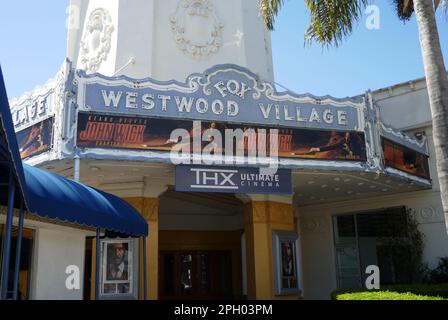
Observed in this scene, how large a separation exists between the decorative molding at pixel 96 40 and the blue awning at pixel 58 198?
946cm

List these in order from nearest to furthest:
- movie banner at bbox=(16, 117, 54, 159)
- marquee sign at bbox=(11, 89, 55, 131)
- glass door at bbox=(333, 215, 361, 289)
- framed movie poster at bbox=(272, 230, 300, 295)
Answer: movie banner at bbox=(16, 117, 54, 159) < marquee sign at bbox=(11, 89, 55, 131) < framed movie poster at bbox=(272, 230, 300, 295) < glass door at bbox=(333, 215, 361, 289)

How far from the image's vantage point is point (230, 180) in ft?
44.2

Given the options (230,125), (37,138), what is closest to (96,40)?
(37,138)

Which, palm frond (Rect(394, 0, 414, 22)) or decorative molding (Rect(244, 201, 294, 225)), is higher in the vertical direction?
palm frond (Rect(394, 0, 414, 22))

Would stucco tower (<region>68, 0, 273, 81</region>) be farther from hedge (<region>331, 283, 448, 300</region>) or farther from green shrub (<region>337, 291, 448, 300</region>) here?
green shrub (<region>337, 291, 448, 300</region>)

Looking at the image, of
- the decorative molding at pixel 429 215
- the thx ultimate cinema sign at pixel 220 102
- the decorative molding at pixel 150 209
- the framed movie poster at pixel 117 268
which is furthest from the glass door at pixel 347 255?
the framed movie poster at pixel 117 268

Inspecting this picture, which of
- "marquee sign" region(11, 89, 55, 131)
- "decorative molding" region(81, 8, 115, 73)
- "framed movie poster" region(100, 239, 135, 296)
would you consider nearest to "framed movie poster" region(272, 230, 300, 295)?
"framed movie poster" region(100, 239, 135, 296)

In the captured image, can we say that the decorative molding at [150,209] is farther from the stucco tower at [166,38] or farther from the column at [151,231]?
the stucco tower at [166,38]

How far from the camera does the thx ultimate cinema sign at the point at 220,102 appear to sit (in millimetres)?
12898

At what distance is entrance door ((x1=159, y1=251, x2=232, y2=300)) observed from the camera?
20656 mm

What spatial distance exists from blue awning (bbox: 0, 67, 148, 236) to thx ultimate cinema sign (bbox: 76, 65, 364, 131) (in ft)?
10.8

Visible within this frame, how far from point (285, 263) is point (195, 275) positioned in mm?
4959
